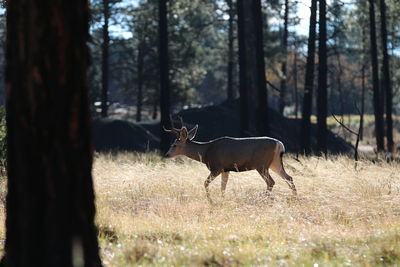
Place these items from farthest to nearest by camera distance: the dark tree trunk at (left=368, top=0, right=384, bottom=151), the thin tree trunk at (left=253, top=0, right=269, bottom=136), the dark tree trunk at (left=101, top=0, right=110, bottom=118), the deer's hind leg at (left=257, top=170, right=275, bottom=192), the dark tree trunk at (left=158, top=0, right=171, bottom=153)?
the dark tree trunk at (left=101, top=0, right=110, bottom=118) → the dark tree trunk at (left=368, top=0, right=384, bottom=151) → the dark tree trunk at (left=158, top=0, right=171, bottom=153) → the thin tree trunk at (left=253, top=0, right=269, bottom=136) → the deer's hind leg at (left=257, top=170, right=275, bottom=192)

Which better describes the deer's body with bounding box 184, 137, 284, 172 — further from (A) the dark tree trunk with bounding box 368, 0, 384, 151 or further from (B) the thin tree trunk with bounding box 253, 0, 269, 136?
(A) the dark tree trunk with bounding box 368, 0, 384, 151

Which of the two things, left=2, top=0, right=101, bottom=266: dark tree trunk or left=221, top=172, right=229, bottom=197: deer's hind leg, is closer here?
left=2, top=0, right=101, bottom=266: dark tree trunk

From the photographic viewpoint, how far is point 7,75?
19.0 ft

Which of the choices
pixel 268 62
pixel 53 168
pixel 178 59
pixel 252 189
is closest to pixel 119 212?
pixel 252 189

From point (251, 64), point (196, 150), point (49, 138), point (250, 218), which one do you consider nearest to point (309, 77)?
point (251, 64)

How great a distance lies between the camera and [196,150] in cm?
1523

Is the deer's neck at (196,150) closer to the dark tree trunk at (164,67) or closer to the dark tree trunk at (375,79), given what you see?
the dark tree trunk at (164,67)

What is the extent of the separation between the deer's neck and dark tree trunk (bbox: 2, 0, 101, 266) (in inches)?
372

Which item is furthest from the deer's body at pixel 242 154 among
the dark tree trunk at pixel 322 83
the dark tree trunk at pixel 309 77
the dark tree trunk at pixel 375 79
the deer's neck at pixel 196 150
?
the dark tree trunk at pixel 375 79

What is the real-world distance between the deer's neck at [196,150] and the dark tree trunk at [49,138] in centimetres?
945

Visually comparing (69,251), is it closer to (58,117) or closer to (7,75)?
(58,117)

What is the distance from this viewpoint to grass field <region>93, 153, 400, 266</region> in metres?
7.86

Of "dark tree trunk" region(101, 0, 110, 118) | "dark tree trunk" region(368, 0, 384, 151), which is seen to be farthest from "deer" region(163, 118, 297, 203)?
"dark tree trunk" region(101, 0, 110, 118)

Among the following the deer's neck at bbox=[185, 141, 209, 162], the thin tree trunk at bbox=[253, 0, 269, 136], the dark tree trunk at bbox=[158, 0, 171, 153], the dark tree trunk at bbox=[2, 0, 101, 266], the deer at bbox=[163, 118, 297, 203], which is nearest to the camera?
the dark tree trunk at bbox=[2, 0, 101, 266]
